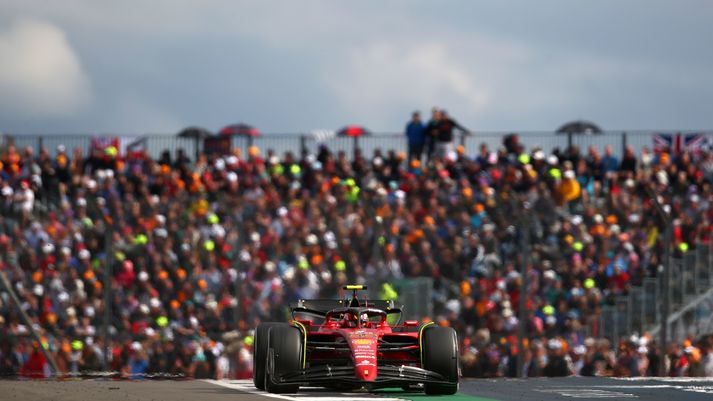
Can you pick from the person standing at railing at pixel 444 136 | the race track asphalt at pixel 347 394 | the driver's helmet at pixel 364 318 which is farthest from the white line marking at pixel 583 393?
the person standing at railing at pixel 444 136

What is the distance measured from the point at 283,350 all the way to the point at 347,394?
1035 mm

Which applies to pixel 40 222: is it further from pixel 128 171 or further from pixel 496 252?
pixel 496 252

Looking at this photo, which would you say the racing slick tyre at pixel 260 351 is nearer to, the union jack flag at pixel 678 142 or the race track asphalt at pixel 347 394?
the race track asphalt at pixel 347 394

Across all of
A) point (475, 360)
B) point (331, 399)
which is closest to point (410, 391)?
point (331, 399)

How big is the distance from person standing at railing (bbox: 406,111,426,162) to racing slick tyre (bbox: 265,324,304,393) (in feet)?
52.6

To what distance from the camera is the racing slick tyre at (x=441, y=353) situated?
13.8 metres

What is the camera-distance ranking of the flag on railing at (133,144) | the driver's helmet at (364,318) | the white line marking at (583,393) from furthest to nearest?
the flag on railing at (133,144), the driver's helmet at (364,318), the white line marking at (583,393)

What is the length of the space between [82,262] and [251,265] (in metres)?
3.25

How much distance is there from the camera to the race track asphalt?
13664 millimetres

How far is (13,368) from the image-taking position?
2117 cm

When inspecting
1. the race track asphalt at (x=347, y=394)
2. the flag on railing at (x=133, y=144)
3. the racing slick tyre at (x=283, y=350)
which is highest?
the flag on railing at (x=133, y=144)

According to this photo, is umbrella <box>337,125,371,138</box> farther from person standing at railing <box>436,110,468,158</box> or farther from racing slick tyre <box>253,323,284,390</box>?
racing slick tyre <box>253,323,284,390</box>

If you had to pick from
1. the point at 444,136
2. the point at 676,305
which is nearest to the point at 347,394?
the point at 676,305

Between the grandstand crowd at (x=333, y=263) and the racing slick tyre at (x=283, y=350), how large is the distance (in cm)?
714
